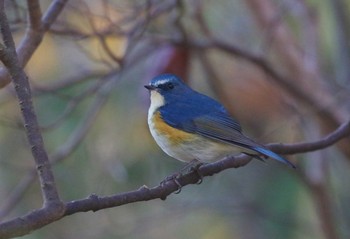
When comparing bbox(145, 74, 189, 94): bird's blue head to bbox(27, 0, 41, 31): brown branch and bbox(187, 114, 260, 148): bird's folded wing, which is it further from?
bbox(27, 0, 41, 31): brown branch

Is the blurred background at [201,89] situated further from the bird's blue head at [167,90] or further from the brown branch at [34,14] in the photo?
the brown branch at [34,14]

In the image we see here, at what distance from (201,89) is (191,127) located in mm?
2482

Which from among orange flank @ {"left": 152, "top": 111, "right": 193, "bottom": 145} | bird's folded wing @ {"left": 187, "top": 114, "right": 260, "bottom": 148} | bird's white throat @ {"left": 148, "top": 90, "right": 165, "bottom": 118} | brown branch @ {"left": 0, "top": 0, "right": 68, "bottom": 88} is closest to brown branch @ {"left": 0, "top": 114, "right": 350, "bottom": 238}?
bird's folded wing @ {"left": 187, "top": 114, "right": 260, "bottom": 148}

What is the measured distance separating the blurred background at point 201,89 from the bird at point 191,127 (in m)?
0.43

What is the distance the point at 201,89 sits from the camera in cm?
554

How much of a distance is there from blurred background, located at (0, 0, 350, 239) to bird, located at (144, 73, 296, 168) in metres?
0.43

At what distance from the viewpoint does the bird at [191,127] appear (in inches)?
115

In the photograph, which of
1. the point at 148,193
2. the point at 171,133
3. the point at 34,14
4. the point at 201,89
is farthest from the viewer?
the point at 201,89

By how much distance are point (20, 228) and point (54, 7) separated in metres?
1.28

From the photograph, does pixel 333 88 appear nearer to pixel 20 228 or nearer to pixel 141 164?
pixel 141 164

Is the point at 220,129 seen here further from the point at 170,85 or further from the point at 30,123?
the point at 30,123

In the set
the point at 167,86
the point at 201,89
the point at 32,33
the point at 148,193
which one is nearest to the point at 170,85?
the point at 167,86

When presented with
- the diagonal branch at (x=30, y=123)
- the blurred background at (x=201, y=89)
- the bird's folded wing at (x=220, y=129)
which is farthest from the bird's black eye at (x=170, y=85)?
the diagonal branch at (x=30, y=123)

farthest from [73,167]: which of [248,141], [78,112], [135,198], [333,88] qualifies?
[135,198]
